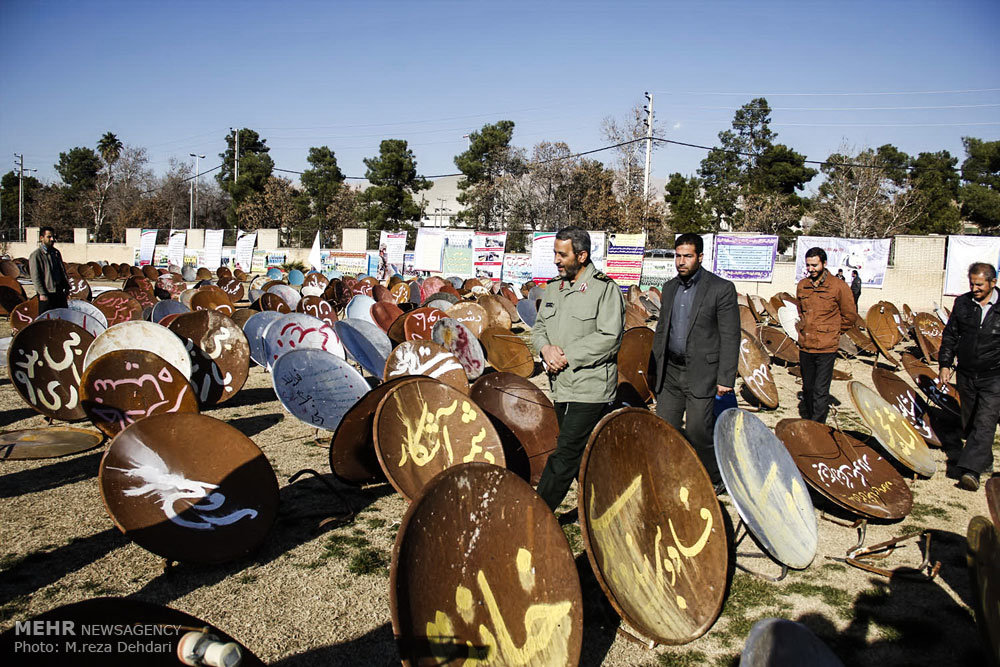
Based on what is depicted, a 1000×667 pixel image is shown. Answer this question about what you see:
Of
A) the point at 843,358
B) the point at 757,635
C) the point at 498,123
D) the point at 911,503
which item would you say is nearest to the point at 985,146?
the point at 498,123

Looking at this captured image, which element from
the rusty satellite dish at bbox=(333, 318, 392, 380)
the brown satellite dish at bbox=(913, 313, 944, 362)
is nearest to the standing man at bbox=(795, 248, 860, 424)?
the rusty satellite dish at bbox=(333, 318, 392, 380)

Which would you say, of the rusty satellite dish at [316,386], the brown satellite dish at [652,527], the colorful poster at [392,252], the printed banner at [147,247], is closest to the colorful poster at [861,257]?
the colorful poster at [392,252]

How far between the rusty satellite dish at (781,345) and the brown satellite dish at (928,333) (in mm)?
2819

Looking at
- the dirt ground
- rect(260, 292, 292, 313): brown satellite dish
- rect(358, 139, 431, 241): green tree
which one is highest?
rect(358, 139, 431, 241): green tree

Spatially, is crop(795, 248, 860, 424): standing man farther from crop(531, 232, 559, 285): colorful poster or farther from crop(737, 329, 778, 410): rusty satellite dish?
crop(531, 232, 559, 285): colorful poster

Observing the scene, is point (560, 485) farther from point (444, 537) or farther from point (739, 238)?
point (739, 238)

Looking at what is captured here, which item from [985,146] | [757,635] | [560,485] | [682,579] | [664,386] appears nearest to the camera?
[757,635]

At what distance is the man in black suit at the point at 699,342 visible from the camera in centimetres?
479

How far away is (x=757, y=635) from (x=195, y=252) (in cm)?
4089

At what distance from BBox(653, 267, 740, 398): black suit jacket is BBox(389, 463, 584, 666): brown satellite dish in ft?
8.44

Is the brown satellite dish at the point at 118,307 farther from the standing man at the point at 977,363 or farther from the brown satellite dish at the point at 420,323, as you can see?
the standing man at the point at 977,363

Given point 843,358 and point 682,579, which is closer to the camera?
point 682,579

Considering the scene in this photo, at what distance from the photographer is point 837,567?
4281mm

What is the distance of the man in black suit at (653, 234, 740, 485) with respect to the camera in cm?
479
